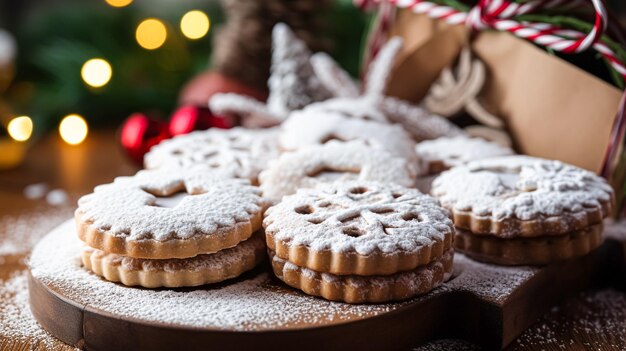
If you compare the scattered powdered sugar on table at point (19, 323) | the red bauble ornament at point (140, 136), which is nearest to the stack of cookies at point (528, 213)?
the scattered powdered sugar on table at point (19, 323)

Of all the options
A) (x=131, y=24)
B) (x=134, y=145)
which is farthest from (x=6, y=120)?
(x=131, y=24)

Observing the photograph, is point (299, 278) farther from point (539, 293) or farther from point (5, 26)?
point (5, 26)

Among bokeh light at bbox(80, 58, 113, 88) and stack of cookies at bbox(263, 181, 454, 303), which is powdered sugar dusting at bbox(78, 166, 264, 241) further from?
bokeh light at bbox(80, 58, 113, 88)

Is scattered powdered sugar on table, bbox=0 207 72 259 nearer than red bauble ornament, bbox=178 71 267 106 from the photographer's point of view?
Yes

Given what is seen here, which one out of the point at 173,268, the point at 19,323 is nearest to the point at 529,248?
the point at 173,268

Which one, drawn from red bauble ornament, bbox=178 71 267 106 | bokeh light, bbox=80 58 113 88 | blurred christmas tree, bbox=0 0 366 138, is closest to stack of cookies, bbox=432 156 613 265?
red bauble ornament, bbox=178 71 267 106

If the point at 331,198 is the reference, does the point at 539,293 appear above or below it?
below
